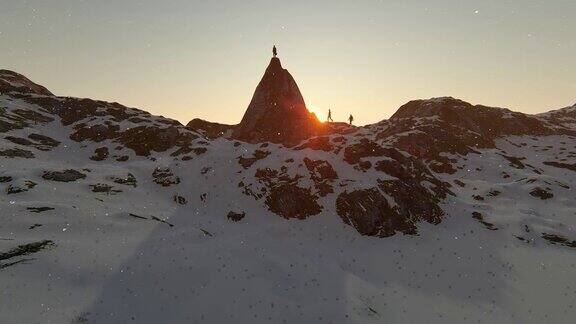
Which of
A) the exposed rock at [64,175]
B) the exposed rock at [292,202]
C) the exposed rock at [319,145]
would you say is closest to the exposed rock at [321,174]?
the exposed rock at [292,202]

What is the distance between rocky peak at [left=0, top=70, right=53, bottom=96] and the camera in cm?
6483

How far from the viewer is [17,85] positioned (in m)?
67.4

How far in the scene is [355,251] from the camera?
30641mm

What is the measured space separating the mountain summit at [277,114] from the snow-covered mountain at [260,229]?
1221cm

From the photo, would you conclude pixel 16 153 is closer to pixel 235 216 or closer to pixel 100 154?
pixel 100 154

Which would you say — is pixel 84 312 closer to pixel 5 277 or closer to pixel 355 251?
pixel 5 277

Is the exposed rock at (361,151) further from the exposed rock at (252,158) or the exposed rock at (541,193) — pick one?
the exposed rock at (541,193)

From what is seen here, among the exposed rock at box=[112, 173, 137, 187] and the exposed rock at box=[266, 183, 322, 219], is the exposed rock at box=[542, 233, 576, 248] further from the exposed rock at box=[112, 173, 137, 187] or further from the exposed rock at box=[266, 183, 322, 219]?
the exposed rock at box=[112, 173, 137, 187]

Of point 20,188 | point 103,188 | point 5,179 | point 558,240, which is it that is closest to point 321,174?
point 103,188

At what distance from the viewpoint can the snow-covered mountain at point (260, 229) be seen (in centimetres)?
2084

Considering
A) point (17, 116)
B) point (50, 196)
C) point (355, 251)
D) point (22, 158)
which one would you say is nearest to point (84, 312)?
point (50, 196)

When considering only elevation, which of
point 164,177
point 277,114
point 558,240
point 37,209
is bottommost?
point 558,240

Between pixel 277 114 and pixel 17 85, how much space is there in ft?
149

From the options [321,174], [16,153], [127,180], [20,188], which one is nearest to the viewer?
[20,188]
